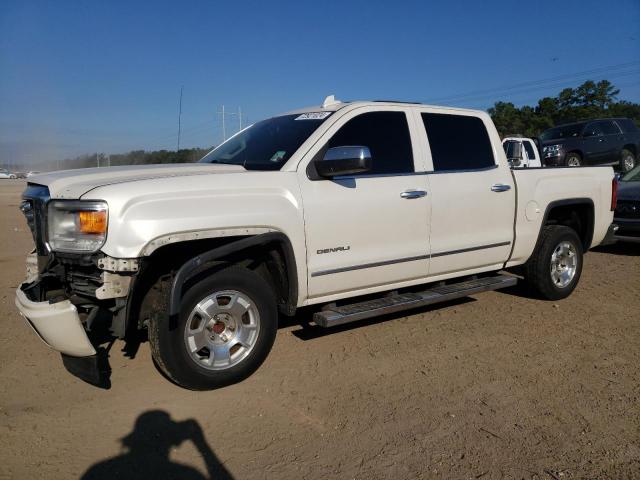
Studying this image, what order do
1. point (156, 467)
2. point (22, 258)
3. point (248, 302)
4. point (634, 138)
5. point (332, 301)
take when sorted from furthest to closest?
point (634, 138) < point (22, 258) < point (332, 301) < point (248, 302) < point (156, 467)

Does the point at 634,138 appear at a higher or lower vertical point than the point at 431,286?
higher

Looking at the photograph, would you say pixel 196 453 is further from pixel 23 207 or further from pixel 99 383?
pixel 23 207

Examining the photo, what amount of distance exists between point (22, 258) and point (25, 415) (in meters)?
5.75

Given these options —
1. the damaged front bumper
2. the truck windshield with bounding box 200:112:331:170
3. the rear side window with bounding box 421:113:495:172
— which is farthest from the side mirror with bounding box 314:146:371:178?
the damaged front bumper

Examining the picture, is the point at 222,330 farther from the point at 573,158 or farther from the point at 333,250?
the point at 573,158

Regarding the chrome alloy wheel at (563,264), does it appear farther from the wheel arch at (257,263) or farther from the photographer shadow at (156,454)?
the photographer shadow at (156,454)

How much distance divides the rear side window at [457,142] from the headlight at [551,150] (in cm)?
1220

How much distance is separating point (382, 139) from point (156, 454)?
3.01 metres

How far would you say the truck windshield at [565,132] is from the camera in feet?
53.4

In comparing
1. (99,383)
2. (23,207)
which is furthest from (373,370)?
(23,207)

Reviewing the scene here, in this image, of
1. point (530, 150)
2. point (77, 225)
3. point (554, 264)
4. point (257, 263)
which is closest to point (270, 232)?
point (257, 263)

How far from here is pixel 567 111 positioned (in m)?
40.6

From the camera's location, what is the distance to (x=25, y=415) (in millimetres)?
3396

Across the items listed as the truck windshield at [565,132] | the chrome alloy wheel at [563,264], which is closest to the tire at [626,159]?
the truck windshield at [565,132]
